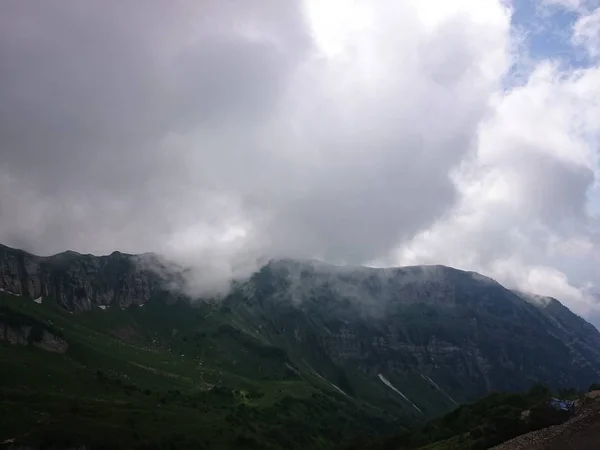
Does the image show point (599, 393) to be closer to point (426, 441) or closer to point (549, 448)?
point (549, 448)

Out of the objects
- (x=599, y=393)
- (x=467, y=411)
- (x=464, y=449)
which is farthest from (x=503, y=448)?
(x=467, y=411)

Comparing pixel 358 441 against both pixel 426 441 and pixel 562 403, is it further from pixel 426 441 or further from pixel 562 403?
pixel 562 403

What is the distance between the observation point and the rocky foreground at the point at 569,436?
214 feet

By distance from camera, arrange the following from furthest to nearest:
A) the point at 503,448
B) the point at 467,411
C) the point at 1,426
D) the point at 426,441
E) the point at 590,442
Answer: the point at 1,426 < the point at 467,411 < the point at 426,441 < the point at 503,448 < the point at 590,442

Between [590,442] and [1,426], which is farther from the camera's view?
[1,426]

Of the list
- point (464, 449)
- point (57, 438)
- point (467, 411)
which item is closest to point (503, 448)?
point (464, 449)

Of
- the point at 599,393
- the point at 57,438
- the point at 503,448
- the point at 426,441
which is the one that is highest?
the point at 599,393

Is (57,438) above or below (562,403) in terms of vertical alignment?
below

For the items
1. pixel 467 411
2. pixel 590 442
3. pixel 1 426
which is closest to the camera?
pixel 590 442

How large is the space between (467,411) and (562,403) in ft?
289

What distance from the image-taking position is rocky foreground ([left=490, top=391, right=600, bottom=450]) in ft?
214

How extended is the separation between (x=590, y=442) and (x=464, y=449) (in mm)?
30354

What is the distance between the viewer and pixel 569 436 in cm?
6925

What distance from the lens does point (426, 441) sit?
14700cm
